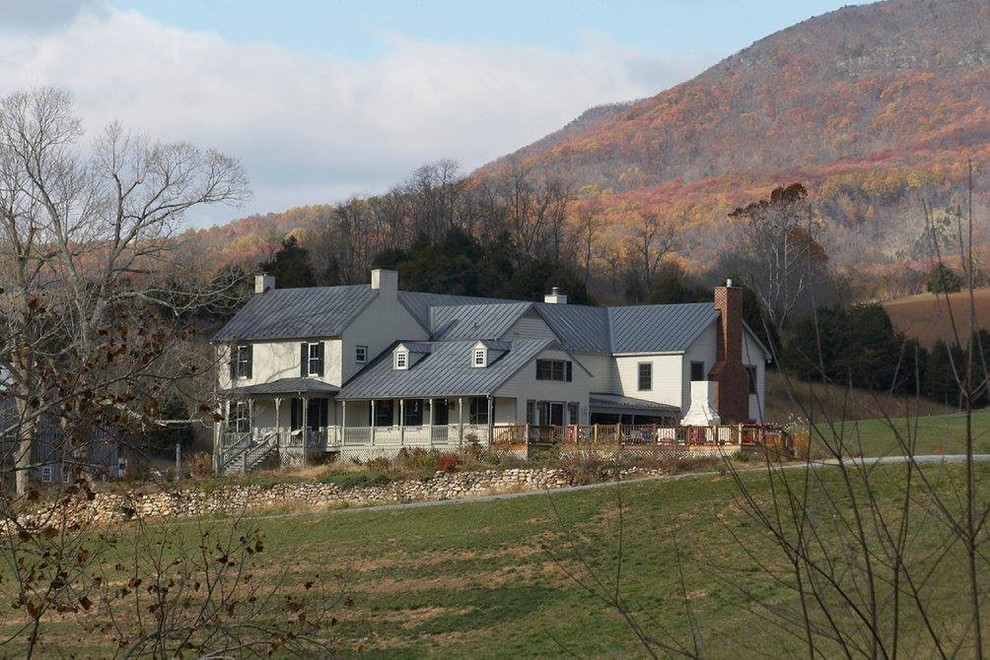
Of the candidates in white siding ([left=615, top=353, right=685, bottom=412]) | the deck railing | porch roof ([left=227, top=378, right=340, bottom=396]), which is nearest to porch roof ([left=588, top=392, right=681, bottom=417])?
white siding ([left=615, top=353, right=685, bottom=412])

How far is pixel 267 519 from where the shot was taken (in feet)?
131

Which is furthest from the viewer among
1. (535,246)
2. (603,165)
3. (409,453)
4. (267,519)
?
(603,165)

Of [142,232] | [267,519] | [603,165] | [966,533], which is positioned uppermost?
[603,165]

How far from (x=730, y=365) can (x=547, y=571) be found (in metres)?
26.1

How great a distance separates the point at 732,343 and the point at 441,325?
35.4ft

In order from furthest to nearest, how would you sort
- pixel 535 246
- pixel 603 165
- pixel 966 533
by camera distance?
pixel 603 165 → pixel 535 246 → pixel 966 533

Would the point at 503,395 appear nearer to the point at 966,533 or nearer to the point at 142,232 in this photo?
the point at 142,232

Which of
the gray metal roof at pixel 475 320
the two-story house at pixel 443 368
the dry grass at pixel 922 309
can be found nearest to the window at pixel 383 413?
the two-story house at pixel 443 368

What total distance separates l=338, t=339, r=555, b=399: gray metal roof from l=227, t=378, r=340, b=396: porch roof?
632 millimetres

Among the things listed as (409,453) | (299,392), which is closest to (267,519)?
(409,453)

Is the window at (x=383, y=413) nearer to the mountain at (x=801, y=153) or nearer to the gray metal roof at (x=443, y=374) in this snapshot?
the gray metal roof at (x=443, y=374)

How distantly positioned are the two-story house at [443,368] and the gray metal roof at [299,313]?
3.0 inches

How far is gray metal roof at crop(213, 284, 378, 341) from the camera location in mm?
54625

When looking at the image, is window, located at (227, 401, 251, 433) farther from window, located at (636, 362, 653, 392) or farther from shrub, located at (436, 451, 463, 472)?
window, located at (636, 362, 653, 392)
